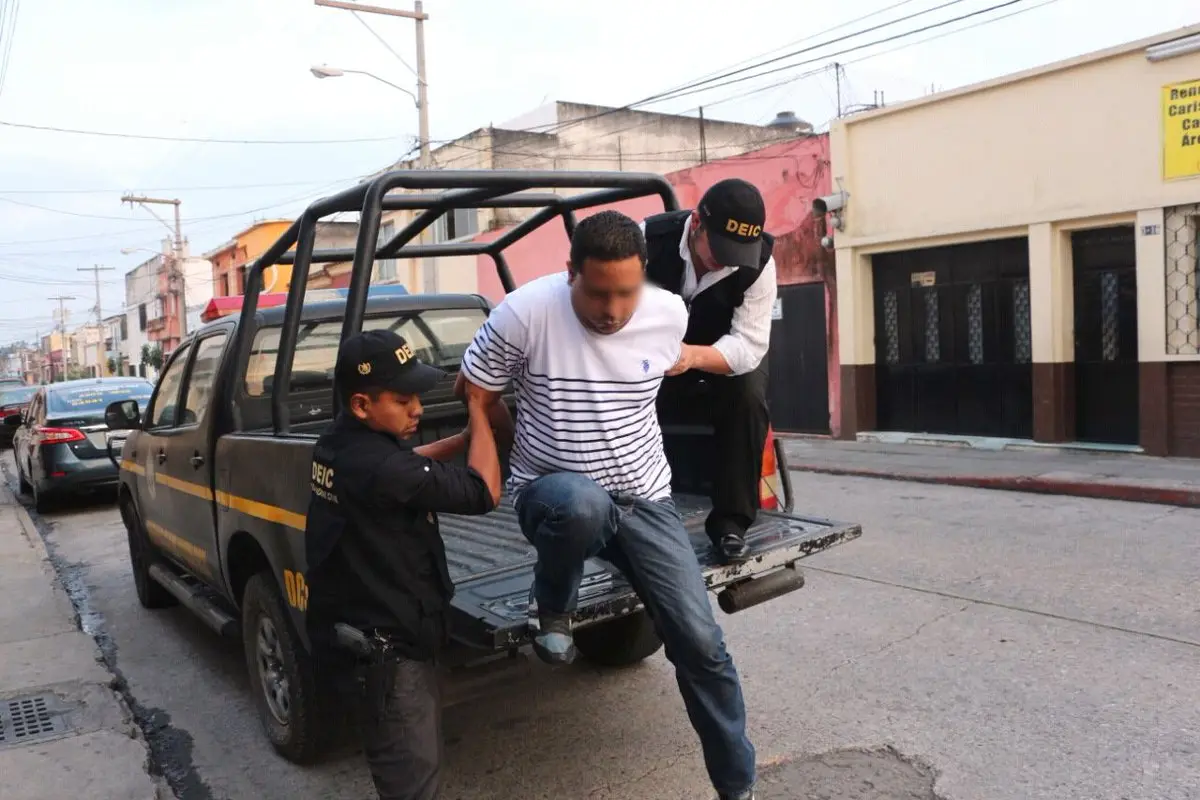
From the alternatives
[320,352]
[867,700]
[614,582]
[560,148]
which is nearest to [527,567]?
[614,582]

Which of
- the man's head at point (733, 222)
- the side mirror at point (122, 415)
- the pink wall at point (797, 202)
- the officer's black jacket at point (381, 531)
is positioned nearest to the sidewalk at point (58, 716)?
the side mirror at point (122, 415)

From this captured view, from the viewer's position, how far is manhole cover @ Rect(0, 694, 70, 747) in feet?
14.4

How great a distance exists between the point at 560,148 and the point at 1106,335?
18.3 meters

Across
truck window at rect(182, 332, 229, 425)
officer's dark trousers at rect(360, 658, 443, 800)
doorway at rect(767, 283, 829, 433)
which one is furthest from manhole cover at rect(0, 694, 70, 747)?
doorway at rect(767, 283, 829, 433)

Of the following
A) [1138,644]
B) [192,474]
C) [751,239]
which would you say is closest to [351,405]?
[751,239]

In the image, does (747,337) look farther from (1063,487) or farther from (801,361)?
(801,361)

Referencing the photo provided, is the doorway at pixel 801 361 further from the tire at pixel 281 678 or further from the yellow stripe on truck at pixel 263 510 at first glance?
the tire at pixel 281 678

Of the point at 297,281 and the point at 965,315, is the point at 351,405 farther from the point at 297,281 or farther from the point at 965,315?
the point at 965,315

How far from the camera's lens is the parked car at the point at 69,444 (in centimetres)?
1086

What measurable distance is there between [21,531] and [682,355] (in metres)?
9.53

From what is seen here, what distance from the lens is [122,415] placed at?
5.68 meters

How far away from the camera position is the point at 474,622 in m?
2.92

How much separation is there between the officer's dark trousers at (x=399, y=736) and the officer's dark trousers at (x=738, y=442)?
4.19 feet

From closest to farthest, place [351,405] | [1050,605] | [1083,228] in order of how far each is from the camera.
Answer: [351,405], [1050,605], [1083,228]
